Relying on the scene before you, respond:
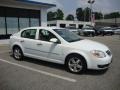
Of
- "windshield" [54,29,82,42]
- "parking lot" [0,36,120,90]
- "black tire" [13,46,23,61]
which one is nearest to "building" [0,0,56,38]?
"black tire" [13,46,23,61]

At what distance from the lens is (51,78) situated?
21.4 feet

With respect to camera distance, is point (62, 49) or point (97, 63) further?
point (62, 49)

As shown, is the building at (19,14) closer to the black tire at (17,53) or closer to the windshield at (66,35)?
the black tire at (17,53)

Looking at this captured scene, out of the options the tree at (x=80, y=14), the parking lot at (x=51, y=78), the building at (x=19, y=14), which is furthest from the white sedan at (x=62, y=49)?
the tree at (x=80, y=14)

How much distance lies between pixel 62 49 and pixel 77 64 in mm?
819

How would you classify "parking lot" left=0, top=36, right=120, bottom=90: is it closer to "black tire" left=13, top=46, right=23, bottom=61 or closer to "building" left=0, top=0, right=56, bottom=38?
"black tire" left=13, top=46, right=23, bottom=61

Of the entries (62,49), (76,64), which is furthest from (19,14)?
(76,64)

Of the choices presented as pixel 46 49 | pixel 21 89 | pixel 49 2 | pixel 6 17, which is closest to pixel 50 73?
pixel 46 49

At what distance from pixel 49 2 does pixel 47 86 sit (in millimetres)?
16177

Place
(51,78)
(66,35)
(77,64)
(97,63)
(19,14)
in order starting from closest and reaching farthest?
1. (51,78)
2. (97,63)
3. (77,64)
4. (66,35)
5. (19,14)

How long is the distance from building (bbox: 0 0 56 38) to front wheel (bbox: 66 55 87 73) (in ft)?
39.3

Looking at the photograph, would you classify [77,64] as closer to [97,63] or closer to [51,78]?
[97,63]

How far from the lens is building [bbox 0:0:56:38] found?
17.9 metres

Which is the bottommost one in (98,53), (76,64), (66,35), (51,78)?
(51,78)
